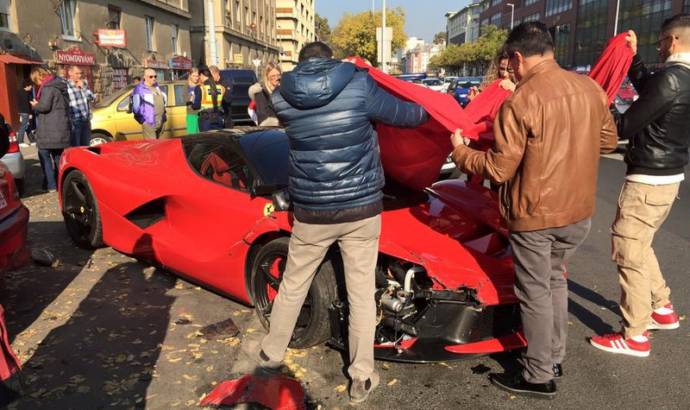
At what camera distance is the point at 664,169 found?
326cm

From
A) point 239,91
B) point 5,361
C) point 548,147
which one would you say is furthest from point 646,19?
point 5,361

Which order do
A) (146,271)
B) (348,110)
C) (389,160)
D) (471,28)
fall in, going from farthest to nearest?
(471,28), (146,271), (389,160), (348,110)

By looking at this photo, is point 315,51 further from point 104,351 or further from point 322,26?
point 322,26

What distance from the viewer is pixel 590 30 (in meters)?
60.9

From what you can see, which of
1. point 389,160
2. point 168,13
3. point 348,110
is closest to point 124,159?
point 389,160

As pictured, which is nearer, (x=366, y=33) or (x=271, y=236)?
(x=271, y=236)

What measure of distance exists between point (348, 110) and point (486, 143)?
107cm

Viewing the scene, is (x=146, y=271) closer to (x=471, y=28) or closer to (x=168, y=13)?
(x=168, y=13)

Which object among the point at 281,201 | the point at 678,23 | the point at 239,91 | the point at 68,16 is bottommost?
the point at 281,201

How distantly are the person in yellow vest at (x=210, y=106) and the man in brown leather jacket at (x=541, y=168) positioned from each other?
790 cm

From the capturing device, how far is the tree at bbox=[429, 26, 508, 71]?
83419 mm

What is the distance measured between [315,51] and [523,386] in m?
2.16

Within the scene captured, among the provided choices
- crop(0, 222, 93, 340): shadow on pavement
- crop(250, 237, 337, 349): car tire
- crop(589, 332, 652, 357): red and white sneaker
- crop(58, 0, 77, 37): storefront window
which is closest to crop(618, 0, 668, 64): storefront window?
crop(58, 0, 77, 37): storefront window

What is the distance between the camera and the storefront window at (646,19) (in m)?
45.4
